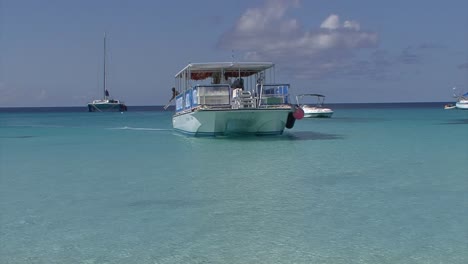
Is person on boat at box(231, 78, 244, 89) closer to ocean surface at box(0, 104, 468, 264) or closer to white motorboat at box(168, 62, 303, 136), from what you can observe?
white motorboat at box(168, 62, 303, 136)

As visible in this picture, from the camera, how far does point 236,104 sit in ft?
70.5

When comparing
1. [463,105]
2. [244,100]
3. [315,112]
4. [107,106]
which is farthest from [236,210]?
[107,106]

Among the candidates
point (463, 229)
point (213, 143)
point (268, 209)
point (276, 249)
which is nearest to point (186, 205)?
point (268, 209)

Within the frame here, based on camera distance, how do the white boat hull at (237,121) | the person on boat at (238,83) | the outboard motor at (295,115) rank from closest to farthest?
1. the white boat hull at (237,121)
2. the outboard motor at (295,115)
3. the person on boat at (238,83)

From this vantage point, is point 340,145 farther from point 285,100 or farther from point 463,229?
point 463,229

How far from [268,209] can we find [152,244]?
2363mm

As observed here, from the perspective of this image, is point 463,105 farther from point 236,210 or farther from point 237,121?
point 236,210

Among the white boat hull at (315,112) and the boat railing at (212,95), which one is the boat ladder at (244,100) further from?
the white boat hull at (315,112)

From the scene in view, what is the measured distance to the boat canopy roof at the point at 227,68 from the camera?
847 inches

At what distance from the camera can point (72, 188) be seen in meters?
10.4

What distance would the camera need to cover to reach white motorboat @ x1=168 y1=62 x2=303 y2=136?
69.0 feet

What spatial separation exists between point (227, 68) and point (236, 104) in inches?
68.0

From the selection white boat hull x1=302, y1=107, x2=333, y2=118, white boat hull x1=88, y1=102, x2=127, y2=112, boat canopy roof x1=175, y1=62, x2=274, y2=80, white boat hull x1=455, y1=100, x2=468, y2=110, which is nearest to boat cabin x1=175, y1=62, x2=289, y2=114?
boat canopy roof x1=175, y1=62, x2=274, y2=80

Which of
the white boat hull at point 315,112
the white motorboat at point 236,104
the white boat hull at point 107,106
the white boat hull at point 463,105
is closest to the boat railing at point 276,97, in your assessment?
the white motorboat at point 236,104
